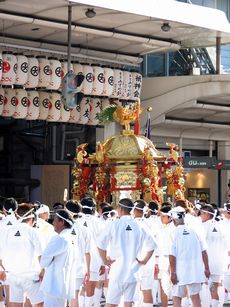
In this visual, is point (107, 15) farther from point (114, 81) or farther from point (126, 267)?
point (126, 267)

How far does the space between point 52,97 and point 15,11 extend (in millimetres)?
3667

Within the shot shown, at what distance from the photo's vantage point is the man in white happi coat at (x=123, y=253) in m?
13.0

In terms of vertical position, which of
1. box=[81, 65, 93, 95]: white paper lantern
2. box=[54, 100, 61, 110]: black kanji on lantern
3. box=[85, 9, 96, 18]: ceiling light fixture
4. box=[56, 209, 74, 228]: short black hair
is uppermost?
box=[85, 9, 96, 18]: ceiling light fixture

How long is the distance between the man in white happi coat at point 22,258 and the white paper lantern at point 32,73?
14.3 meters

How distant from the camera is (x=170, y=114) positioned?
3191 centimetres

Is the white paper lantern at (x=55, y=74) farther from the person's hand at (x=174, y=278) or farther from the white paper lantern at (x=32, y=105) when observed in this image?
the person's hand at (x=174, y=278)

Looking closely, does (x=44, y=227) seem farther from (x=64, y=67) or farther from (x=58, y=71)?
(x=64, y=67)

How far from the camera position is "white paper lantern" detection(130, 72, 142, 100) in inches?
1179

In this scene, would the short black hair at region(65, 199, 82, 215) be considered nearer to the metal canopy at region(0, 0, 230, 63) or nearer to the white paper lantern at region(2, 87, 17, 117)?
the metal canopy at region(0, 0, 230, 63)

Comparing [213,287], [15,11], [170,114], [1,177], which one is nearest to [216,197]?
[170,114]

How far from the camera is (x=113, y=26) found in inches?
1095

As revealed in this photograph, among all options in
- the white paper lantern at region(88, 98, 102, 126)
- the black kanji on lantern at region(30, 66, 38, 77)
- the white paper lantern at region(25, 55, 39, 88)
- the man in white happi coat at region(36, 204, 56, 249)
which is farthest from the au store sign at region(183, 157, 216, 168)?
the man in white happi coat at region(36, 204, 56, 249)

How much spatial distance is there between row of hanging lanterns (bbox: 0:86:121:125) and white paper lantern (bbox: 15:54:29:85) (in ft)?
2.32

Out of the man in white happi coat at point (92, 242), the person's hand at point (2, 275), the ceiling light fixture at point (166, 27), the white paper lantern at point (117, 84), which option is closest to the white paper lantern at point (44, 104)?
the white paper lantern at point (117, 84)
